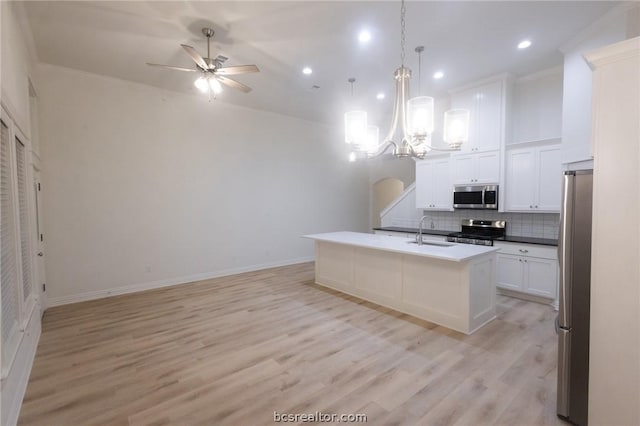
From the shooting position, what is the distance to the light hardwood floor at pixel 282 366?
2.02 m

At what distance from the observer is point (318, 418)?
1944mm

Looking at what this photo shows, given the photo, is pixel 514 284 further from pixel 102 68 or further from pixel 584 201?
pixel 102 68

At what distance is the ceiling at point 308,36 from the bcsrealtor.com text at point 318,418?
12.0ft

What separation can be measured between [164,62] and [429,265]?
4551mm

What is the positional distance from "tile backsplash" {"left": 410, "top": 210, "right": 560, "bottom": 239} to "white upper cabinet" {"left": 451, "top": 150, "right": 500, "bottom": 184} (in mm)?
685

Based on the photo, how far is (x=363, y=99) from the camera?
5.62 meters

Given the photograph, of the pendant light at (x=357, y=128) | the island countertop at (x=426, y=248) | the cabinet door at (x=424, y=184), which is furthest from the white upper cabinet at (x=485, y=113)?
the pendant light at (x=357, y=128)

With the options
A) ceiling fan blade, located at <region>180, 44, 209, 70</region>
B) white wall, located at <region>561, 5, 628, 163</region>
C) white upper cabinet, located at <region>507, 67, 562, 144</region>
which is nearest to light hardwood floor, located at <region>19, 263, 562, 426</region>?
white wall, located at <region>561, 5, 628, 163</region>

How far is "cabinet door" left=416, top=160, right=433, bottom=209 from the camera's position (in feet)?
18.7

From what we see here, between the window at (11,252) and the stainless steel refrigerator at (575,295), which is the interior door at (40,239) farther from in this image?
the stainless steel refrigerator at (575,295)

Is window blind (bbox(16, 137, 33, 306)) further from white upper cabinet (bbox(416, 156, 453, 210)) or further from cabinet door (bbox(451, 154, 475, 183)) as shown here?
cabinet door (bbox(451, 154, 475, 183))

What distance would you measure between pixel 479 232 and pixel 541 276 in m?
1.36

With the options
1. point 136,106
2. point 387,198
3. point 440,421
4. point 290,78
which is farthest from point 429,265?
point 387,198

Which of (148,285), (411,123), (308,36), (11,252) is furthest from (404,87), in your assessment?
(148,285)
